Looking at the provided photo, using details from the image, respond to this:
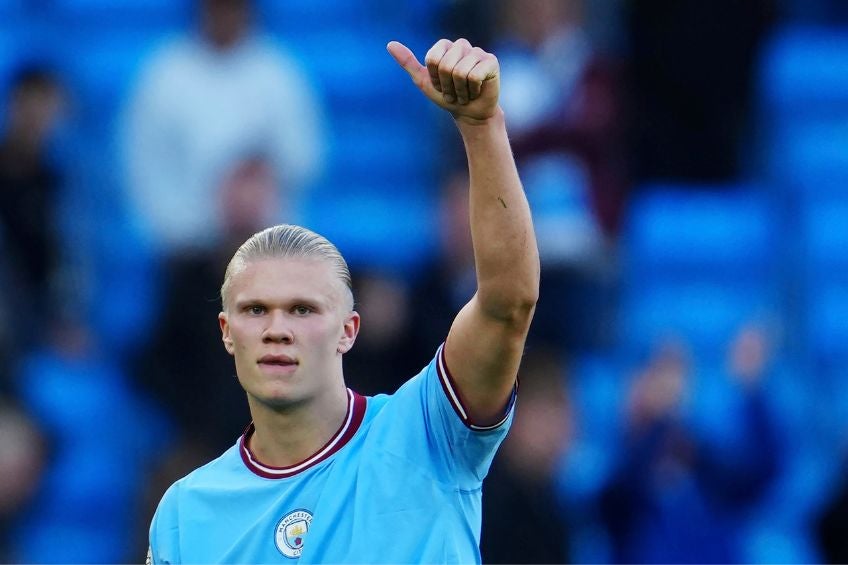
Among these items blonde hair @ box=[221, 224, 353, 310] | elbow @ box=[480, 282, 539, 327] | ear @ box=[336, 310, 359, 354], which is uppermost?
blonde hair @ box=[221, 224, 353, 310]

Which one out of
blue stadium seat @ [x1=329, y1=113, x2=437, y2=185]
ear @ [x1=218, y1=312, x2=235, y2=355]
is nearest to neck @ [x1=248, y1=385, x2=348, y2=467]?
ear @ [x1=218, y1=312, x2=235, y2=355]

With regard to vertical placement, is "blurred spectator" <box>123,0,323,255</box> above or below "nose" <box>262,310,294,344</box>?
above

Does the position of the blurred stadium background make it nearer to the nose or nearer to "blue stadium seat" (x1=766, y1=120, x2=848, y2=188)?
"blue stadium seat" (x1=766, y1=120, x2=848, y2=188)

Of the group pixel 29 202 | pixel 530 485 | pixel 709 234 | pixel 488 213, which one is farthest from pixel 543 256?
pixel 488 213

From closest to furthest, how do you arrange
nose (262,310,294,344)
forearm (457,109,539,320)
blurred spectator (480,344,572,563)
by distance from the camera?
1. forearm (457,109,539,320)
2. nose (262,310,294,344)
3. blurred spectator (480,344,572,563)

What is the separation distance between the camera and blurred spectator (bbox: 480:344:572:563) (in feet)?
21.2

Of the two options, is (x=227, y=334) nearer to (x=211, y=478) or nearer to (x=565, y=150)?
(x=211, y=478)

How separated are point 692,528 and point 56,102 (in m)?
3.91

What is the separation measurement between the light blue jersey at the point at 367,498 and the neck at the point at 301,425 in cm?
3

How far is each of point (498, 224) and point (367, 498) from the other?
0.67 metres

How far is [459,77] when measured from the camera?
3189 millimetres

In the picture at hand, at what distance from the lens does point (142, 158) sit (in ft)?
27.5

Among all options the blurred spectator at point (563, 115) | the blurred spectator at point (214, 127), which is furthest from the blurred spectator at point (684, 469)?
the blurred spectator at point (214, 127)

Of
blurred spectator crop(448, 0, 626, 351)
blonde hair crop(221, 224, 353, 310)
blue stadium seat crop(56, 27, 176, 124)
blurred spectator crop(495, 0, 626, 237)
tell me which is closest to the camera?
blonde hair crop(221, 224, 353, 310)
